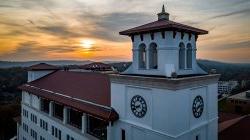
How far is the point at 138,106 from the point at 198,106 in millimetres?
5057

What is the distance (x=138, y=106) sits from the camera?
2027 cm

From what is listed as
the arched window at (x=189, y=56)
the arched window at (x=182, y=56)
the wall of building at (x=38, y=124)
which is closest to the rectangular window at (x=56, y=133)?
the wall of building at (x=38, y=124)

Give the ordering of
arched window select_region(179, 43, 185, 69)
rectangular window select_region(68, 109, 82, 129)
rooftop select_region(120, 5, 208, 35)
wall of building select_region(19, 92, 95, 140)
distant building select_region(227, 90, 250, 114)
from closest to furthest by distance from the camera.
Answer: rooftop select_region(120, 5, 208, 35) → arched window select_region(179, 43, 185, 69) → wall of building select_region(19, 92, 95, 140) → rectangular window select_region(68, 109, 82, 129) → distant building select_region(227, 90, 250, 114)

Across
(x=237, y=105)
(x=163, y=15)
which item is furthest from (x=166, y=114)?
(x=237, y=105)

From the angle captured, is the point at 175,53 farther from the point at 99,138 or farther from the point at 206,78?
the point at 99,138

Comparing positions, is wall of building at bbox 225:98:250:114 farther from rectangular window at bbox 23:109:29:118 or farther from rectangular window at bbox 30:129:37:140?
rectangular window at bbox 23:109:29:118

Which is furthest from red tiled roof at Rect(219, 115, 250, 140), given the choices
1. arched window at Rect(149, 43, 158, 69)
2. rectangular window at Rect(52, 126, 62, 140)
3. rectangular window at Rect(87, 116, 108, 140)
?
rectangular window at Rect(52, 126, 62, 140)

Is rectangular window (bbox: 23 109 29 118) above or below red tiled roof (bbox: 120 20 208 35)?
below

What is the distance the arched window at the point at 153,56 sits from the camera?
68.3ft

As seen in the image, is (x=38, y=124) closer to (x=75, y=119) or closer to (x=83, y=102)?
(x=75, y=119)

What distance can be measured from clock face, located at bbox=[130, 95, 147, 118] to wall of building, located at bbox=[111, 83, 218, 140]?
0.29 metres

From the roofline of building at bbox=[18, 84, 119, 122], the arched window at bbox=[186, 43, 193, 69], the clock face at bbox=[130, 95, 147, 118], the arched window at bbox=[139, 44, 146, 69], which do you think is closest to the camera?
the clock face at bbox=[130, 95, 147, 118]

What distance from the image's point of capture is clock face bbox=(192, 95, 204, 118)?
2023cm

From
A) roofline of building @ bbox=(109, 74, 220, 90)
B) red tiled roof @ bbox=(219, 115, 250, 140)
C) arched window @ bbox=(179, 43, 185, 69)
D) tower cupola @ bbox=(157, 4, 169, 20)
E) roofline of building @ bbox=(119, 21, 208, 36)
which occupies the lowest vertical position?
red tiled roof @ bbox=(219, 115, 250, 140)
